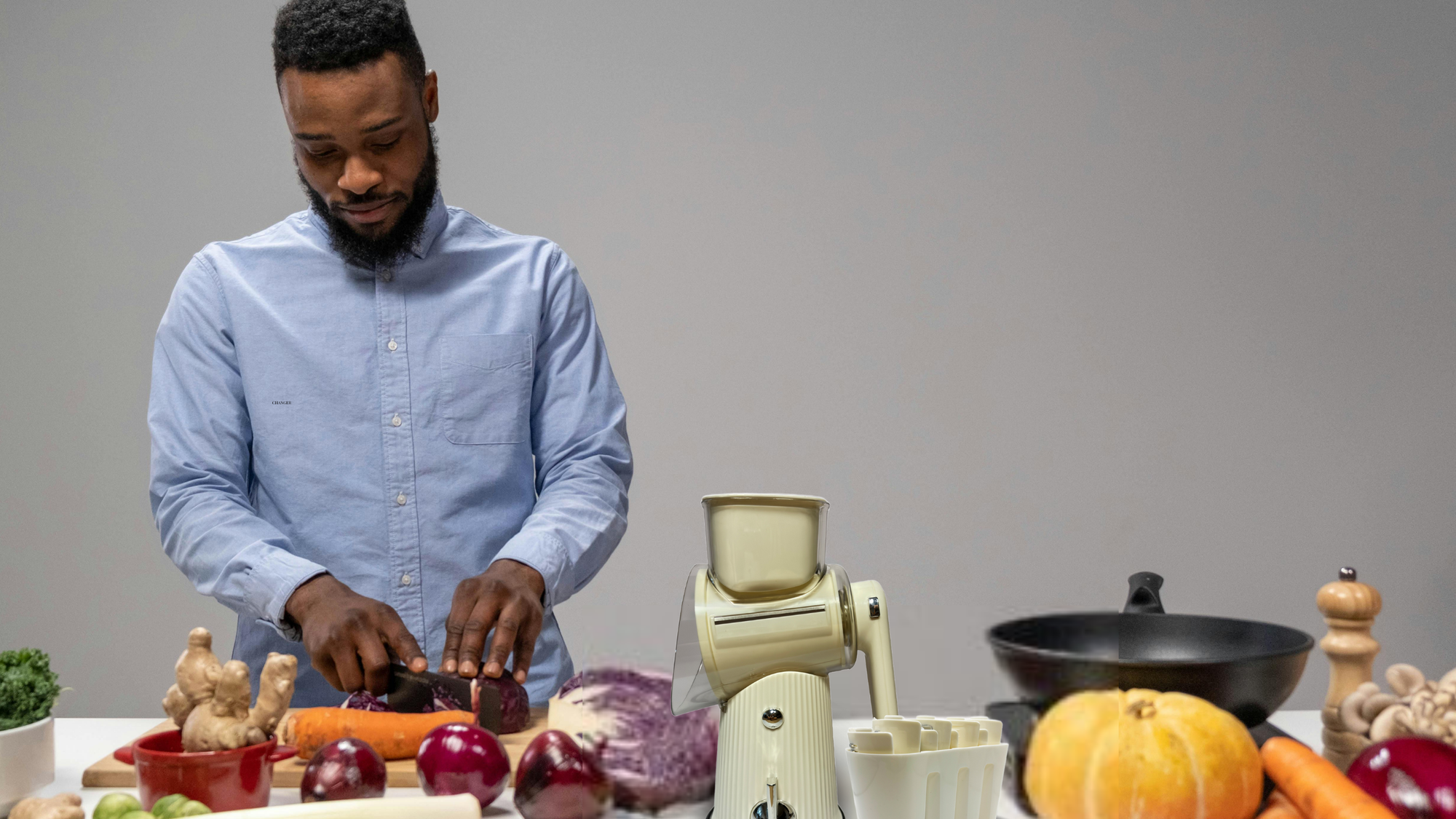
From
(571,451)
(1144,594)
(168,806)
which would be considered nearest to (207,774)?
(168,806)

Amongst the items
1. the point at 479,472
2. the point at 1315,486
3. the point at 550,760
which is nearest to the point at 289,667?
the point at 550,760

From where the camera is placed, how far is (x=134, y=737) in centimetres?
139

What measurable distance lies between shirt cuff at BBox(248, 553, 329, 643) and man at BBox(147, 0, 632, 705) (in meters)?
0.13

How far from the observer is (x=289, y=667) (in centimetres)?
104

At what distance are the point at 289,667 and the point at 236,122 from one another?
2.78 meters

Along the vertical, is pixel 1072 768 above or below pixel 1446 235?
below

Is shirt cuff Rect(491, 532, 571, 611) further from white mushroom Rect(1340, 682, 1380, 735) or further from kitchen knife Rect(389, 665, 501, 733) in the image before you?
white mushroom Rect(1340, 682, 1380, 735)

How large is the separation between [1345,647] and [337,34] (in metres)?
1.55

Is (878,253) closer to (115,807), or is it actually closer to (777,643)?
(777,643)

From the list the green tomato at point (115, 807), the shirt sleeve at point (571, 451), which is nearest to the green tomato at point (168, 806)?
the green tomato at point (115, 807)

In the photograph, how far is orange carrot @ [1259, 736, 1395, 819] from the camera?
86 cm

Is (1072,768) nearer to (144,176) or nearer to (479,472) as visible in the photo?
(479,472)

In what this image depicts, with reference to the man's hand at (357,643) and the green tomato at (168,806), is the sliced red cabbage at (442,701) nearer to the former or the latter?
the man's hand at (357,643)

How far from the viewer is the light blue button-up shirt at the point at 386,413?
6.18 ft
